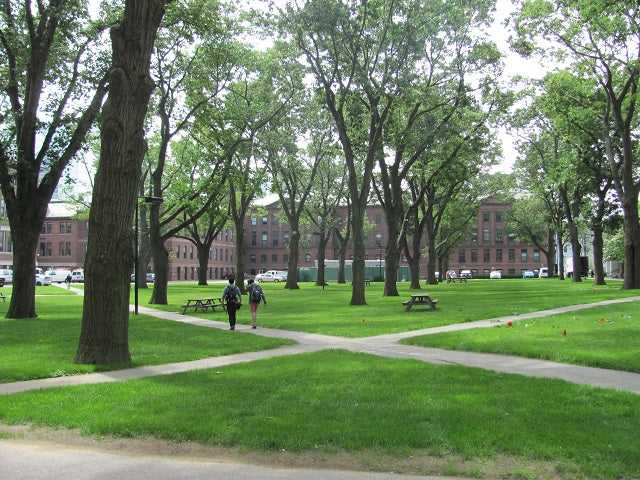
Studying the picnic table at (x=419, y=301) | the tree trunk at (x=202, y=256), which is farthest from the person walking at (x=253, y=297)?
the tree trunk at (x=202, y=256)

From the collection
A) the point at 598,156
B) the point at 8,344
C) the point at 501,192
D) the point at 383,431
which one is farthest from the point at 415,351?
the point at 501,192

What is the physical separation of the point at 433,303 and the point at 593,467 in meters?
16.2

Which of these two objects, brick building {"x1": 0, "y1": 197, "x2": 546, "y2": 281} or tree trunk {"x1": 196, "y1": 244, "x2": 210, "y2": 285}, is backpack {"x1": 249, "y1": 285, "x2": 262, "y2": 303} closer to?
tree trunk {"x1": 196, "y1": 244, "x2": 210, "y2": 285}

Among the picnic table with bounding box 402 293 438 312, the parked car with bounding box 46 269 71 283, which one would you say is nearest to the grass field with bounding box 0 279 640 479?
the picnic table with bounding box 402 293 438 312

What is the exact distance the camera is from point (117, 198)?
32.0ft

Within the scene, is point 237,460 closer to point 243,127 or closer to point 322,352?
point 322,352

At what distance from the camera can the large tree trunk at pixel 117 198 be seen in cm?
961

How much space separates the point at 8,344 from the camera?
12086mm

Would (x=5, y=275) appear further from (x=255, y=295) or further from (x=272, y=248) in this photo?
(x=272, y=248)

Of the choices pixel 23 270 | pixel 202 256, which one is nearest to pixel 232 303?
pixel 23 270

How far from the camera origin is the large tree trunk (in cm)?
961

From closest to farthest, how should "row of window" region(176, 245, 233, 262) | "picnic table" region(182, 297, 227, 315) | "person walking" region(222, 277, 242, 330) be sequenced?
1. "person walking" region(222, 277, 242, 330)
2. "picnic table" region(182, 297, 227, 315)
3. "row of window" region(176, 245, 233, 262)

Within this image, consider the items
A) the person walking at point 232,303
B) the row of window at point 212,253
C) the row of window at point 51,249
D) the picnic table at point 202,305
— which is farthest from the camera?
the row of window at point 212,253

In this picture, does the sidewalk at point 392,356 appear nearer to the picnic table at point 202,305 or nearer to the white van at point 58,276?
the picnic table at point 202,305
